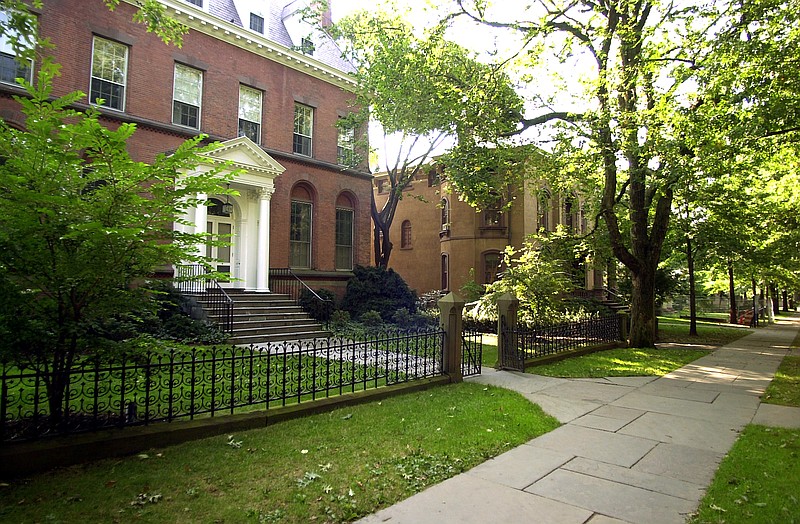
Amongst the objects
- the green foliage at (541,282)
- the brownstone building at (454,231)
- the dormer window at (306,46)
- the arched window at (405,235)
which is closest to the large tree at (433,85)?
the dormer window at (306,46)

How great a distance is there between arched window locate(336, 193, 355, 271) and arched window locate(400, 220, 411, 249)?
499 inches

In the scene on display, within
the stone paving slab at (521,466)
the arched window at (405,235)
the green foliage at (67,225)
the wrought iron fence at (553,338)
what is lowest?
the stone paving slab at (521,466)

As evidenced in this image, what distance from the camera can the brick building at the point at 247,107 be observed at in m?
14.6

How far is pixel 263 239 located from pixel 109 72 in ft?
22.8

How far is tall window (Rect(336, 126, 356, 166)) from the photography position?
68.4 ft

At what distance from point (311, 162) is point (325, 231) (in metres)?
2.87

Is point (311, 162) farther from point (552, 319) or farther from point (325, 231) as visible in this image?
point (552, 319)

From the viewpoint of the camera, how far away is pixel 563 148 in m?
14.2

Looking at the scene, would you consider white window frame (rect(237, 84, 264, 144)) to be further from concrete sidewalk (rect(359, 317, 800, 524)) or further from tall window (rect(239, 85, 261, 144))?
concrete sidewalk (rect(359, 317, 800, 524))

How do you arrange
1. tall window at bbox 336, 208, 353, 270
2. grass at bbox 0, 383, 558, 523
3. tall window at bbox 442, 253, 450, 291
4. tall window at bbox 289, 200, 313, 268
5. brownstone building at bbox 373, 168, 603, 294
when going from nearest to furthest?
grass at bbox 0, 383, 558, 523, tall window at bbox 289, 200, 313, 268, tall window at bbox 336, 208, 353, 270, brownstone building at bbox 373, 168, 603, 294, tall window at bbox 442, 253, 450, 291

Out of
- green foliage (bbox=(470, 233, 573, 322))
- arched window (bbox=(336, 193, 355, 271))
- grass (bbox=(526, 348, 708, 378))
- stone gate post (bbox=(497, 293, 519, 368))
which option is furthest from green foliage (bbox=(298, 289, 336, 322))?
grass (bbox=(526, 348, 708, 378))

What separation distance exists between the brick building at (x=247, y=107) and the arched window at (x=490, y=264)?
9748mm

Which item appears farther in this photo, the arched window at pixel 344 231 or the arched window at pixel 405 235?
the arched window at pixel 405 235

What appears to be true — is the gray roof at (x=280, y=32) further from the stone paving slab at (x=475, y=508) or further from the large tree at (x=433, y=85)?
the stone paving slab at (x=475, y=508)
